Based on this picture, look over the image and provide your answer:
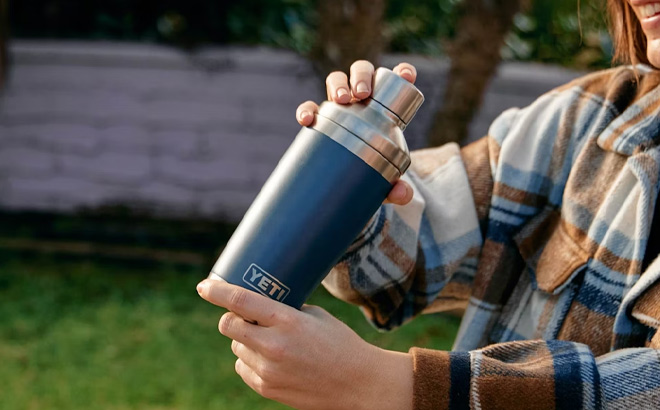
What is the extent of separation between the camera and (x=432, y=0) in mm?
4547

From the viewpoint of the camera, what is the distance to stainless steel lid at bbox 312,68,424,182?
939 millimetres

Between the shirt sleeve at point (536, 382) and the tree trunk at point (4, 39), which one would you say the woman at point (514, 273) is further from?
the tree trunk at point (4, 39)

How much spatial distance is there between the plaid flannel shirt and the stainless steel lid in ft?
0.89

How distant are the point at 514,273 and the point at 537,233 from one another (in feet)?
0.25

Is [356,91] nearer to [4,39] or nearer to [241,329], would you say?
[241,329]

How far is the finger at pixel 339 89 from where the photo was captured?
3.23 feet

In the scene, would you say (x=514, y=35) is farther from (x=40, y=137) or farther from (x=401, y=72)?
(x=401, y=72)

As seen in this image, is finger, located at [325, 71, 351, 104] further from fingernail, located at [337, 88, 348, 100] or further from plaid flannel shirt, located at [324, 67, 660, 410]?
→ plaid flannel shirt, located at [324, 67, 660, 410]

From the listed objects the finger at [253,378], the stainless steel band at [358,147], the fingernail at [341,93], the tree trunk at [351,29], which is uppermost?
the fingernail at [341,93]

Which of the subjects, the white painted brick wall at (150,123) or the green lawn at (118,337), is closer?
the green lawn at (118,337)

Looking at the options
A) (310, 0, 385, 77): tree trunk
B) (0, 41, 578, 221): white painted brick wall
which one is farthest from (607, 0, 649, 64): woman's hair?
(0, 41, 578, 221): white painted brick wall

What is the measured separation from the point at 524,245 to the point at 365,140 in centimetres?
45

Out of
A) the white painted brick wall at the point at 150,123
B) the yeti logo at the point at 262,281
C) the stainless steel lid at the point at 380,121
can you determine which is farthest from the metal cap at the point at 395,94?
the white painted brick wall at the point at 150,123

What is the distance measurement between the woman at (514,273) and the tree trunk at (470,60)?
90.3 inches
